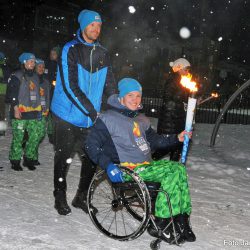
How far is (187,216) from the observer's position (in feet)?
11.5

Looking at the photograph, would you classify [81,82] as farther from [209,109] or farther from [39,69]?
[209,109]

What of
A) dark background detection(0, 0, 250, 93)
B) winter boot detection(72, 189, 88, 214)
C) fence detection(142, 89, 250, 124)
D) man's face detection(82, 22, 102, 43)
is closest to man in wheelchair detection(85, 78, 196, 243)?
man's face detection(82, 22, 102, 43)

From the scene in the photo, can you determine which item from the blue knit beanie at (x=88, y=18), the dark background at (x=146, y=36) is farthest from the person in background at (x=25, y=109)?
the dark background at (x=146, y=36)

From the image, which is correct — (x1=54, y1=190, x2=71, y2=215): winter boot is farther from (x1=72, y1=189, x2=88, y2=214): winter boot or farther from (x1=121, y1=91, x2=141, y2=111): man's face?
(x1=121, y1=91, x2=141, y2=111): man's face

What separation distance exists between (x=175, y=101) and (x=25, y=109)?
229 centimetres

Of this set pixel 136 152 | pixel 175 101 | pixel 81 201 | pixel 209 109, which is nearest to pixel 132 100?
pixel 136 152

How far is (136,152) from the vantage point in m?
3.90

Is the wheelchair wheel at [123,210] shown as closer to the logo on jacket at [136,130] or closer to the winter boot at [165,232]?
the winter boot at [165,232]

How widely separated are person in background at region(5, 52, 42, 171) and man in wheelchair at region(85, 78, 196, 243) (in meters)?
2.60

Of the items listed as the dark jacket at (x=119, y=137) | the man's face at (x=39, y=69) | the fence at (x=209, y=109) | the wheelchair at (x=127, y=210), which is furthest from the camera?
the fence at (x=209, y=109)

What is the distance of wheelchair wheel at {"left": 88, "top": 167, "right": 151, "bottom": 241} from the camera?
336 centimetres

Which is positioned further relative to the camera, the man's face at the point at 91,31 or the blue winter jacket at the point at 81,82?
the man's face at the point at 91,31

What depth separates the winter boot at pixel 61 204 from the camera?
14.1ft

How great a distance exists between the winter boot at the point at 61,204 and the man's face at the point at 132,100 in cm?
120
